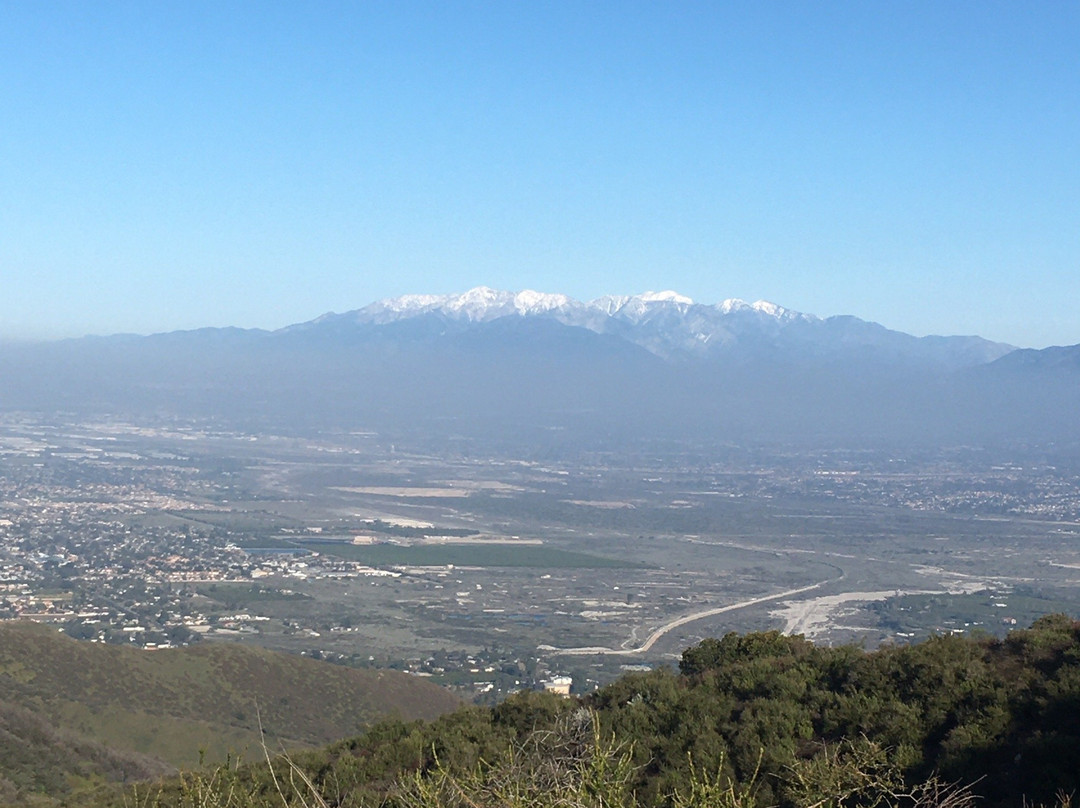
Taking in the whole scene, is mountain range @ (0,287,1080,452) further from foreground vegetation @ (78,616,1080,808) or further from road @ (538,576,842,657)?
foreground vegetation @ (78,616,1080,808)

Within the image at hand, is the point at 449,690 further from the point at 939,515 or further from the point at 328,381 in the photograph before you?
the point at 328,381

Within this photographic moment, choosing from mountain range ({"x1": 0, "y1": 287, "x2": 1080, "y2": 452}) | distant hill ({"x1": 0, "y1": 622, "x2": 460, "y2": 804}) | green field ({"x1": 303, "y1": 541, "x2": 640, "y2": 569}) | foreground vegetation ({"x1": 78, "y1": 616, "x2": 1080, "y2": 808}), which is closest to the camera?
foreground vegetation ({"x1": 78, "y1": 616, "x2": 1080, "y2": 808})

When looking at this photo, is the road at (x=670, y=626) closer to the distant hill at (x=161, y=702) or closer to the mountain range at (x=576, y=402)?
the distant hill at (x=161, y=702)

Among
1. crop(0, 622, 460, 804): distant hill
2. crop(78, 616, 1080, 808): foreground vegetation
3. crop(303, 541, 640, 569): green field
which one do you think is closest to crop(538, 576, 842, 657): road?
crop(0, 622, 460, 804): distant hill

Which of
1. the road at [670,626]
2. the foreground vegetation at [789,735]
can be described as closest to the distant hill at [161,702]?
the foreground vegetation at [789,735]

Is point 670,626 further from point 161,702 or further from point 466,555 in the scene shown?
point 161,702

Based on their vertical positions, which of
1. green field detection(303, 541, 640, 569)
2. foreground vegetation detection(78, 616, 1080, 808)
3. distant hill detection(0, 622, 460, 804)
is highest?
foreground vegetation detection(78, 616, 1080, 808)

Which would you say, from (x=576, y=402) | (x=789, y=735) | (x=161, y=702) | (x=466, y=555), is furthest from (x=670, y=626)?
(x=576, y=402)
